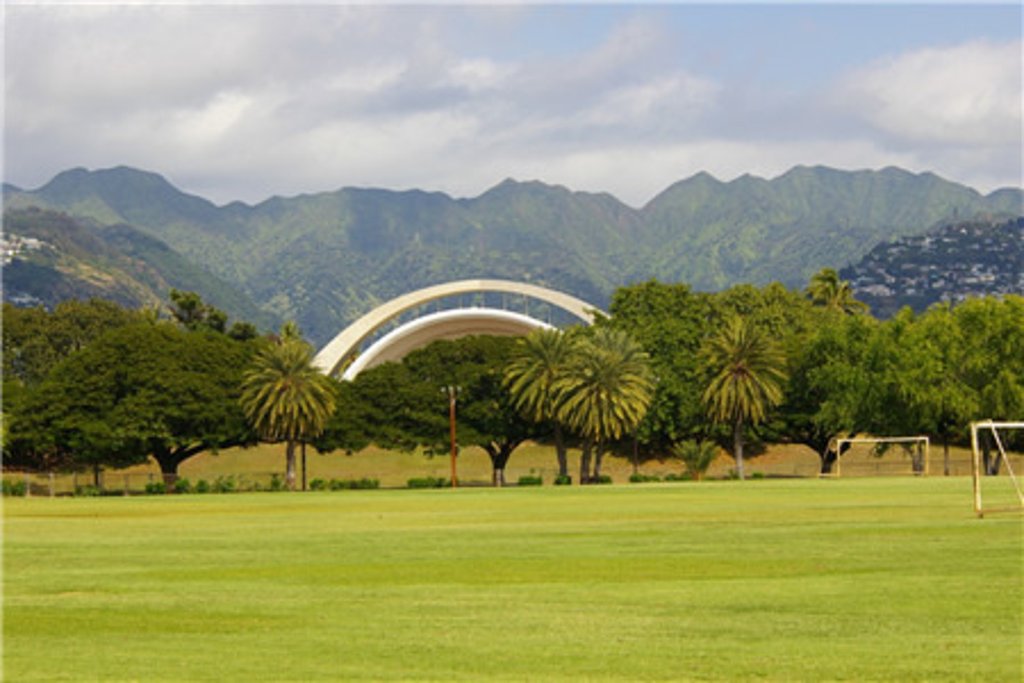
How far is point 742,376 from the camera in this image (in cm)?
11700

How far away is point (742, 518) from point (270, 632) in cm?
2800

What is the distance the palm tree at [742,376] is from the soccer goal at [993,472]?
16.2 metres

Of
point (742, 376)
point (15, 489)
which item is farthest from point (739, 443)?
point (15, 489)

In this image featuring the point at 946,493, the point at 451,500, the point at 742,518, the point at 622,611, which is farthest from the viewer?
the point at 451,500

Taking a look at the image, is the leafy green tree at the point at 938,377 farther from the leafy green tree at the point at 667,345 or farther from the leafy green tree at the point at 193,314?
the leafy green tree at the point at 193,314

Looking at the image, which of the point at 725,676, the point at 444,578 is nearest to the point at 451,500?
the point at 444,578

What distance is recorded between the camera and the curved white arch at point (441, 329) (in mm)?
156375

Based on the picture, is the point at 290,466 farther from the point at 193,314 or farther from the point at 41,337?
the point at 193,314

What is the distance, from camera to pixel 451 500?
75.7m

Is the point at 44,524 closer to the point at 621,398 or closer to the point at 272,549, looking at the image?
the point at 272,549

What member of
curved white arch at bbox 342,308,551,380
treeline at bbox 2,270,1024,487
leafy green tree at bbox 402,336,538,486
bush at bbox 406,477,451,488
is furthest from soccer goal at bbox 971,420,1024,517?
curved white arch at bbox 342,308,551,380

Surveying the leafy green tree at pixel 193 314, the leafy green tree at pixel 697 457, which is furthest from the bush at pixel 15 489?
the leafy green tree at pixel 193 314

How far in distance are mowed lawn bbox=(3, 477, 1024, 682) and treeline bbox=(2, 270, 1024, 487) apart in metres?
64.6

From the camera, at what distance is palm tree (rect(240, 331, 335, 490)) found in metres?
114
